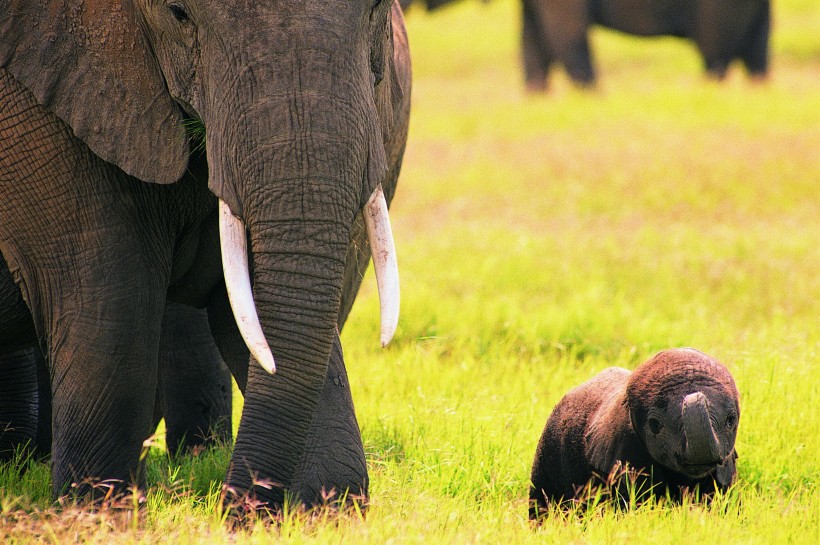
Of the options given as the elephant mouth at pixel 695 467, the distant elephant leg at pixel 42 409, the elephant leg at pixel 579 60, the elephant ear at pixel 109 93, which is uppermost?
the elephant ear at pixel 109 93

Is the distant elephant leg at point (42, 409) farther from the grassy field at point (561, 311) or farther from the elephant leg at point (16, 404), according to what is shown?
the grassy field at point (561, 311)

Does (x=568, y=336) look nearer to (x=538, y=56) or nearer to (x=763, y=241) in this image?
(x=763, y=241)

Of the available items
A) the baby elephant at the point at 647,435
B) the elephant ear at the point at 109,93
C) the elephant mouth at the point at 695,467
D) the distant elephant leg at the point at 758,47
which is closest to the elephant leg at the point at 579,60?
the distant elephant leg at the point at 758,47

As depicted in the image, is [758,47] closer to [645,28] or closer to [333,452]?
[645,28]

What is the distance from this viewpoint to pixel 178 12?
Result: 368 cm

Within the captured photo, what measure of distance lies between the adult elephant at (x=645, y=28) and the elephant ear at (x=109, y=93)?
621 inches

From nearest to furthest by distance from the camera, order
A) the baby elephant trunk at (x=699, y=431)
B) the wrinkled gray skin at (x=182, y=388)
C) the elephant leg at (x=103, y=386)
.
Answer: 1. the elephant leg at (x=103, y=386)
2. the baby elephant trunk at (x=699, y=431)
3. the wrinkled gray skin at (x=182, y=388)

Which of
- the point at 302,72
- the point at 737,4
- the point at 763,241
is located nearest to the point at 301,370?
the point at 302,72

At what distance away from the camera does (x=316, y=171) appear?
3.51 m

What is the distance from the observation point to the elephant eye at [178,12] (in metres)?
3.67

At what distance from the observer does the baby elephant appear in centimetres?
427

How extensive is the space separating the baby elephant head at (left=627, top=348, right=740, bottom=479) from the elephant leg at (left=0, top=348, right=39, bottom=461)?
242 cm

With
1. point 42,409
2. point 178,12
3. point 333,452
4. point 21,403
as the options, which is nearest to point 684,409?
point 333,452

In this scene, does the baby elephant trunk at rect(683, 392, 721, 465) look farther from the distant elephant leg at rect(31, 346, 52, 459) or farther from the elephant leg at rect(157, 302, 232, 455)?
the distant elephant leg at rect(31, 346, 52, 459)
